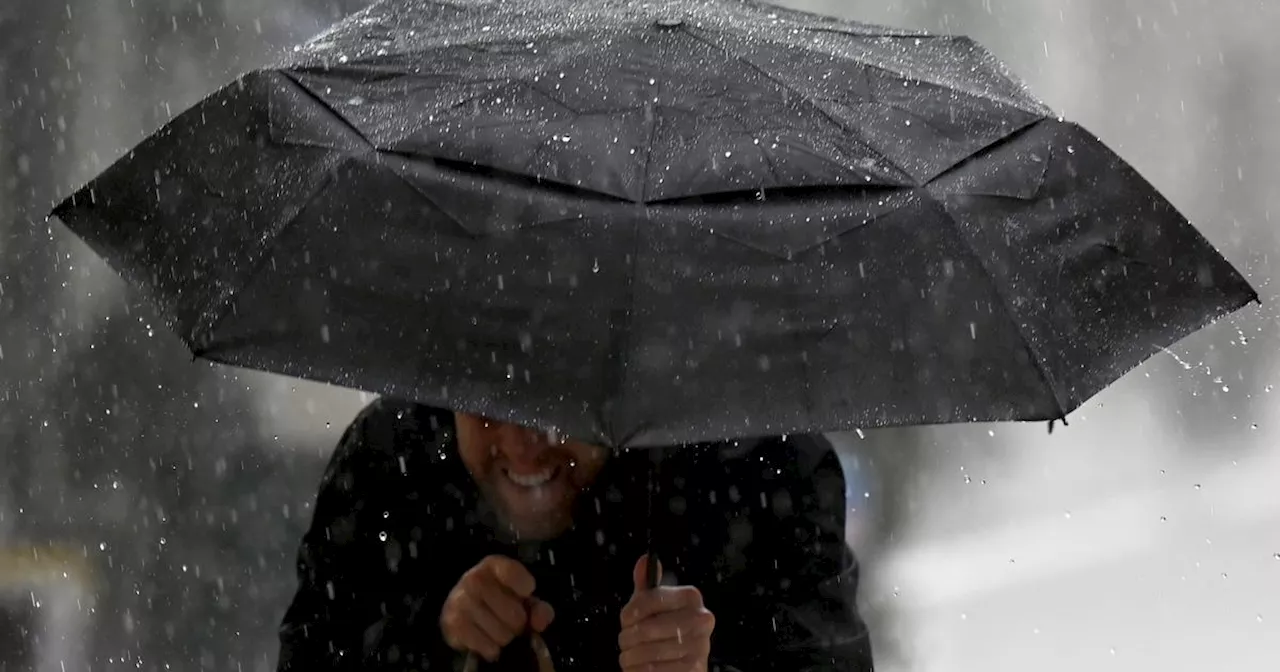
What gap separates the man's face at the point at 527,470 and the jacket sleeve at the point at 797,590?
28 centimetres

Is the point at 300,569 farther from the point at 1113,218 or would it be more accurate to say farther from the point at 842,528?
the point at 1113,218

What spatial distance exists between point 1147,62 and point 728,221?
7.22 meters

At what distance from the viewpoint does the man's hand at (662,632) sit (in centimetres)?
213

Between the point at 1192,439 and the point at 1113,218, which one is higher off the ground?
the point at 1192,439

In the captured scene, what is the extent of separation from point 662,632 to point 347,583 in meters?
0.58

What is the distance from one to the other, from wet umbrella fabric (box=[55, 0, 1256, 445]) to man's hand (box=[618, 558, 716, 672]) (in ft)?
1.57

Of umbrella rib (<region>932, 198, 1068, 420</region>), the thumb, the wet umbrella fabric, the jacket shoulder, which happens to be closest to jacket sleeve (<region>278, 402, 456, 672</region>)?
the jacket shoulder

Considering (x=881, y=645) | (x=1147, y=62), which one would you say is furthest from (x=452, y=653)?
(x=1147, y=62)

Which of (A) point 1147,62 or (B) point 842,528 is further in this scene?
(A) point 1147,62

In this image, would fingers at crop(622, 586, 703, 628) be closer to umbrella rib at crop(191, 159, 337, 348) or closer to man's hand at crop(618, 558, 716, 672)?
man's hand at crop(618, 558, 716, 672)

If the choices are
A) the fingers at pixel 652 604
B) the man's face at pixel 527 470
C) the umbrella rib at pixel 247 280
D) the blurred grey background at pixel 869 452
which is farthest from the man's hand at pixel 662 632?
the blurred grey background at pixel 869 452

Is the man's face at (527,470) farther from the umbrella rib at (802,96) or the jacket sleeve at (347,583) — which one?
the umbrella rib at (802,96)

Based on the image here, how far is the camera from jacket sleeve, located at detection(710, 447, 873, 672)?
2.40 meters

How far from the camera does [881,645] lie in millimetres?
5766
